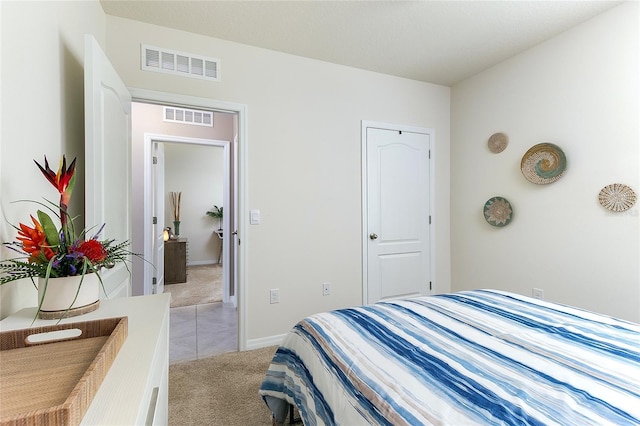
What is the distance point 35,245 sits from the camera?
902 millimetres

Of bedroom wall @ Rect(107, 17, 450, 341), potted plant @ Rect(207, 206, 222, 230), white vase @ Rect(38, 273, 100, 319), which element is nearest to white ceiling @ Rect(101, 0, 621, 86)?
bedroom wall @ Rect(107, 17, 450, 341)

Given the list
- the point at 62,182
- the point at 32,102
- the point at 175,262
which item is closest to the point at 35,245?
the point at 62,182

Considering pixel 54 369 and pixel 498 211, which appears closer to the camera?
pixel 54 369

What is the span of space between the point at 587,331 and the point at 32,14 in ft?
8.30

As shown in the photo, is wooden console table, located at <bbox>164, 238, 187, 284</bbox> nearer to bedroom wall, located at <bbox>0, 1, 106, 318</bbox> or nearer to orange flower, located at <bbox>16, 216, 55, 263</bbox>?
bedroom wall, located at <bbox>0, 1, 106, 318</bbox>

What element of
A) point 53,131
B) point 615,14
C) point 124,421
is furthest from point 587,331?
point 53,131

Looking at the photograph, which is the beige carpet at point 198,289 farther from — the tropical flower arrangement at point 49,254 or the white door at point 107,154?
the tropical flower arrangement at point 49,254

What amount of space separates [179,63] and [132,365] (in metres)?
2.34

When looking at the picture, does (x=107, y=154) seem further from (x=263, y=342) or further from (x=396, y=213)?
(x=396, y=213)

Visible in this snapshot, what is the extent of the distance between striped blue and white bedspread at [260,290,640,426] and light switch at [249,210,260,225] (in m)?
1.26

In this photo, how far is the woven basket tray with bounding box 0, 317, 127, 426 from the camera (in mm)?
460

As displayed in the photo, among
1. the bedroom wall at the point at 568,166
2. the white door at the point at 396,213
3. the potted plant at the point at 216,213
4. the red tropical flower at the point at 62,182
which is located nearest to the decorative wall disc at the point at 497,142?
the bedroom wall at the point at 568,166

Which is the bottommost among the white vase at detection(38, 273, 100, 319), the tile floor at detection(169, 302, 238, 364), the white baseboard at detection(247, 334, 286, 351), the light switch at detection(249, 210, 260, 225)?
the tile floor at detection(169, 302, 238, 364)

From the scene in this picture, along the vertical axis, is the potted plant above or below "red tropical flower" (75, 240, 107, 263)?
above
